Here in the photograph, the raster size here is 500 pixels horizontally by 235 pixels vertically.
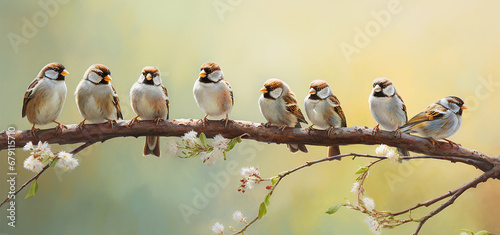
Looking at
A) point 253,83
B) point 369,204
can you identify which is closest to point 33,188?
point 253,83

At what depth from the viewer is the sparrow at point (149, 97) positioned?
180 centimetres

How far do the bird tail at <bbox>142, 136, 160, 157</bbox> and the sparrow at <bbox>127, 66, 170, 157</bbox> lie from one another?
12 cm

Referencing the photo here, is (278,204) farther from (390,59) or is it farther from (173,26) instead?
(173,26)

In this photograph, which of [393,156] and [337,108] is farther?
[337,108]

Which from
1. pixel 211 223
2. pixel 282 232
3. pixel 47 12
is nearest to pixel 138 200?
pixel 211 223

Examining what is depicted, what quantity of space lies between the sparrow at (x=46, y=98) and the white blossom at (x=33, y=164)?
0.36ft

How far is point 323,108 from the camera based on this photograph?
175 cm

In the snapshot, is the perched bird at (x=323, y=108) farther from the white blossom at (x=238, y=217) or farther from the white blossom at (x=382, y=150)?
the white blossom at (x=238, y=217)

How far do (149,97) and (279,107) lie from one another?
48 centimetres

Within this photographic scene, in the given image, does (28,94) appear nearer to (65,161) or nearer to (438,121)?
(65,161)

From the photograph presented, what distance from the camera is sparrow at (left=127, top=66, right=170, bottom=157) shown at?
180cm

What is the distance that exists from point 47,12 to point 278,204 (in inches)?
49.3

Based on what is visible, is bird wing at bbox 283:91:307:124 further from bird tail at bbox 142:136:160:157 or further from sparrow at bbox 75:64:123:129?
sparrow at bbox 75:64:123:129

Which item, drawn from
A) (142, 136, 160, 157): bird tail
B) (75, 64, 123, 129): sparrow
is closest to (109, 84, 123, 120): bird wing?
(75, 64, 123, 129): sparrow
